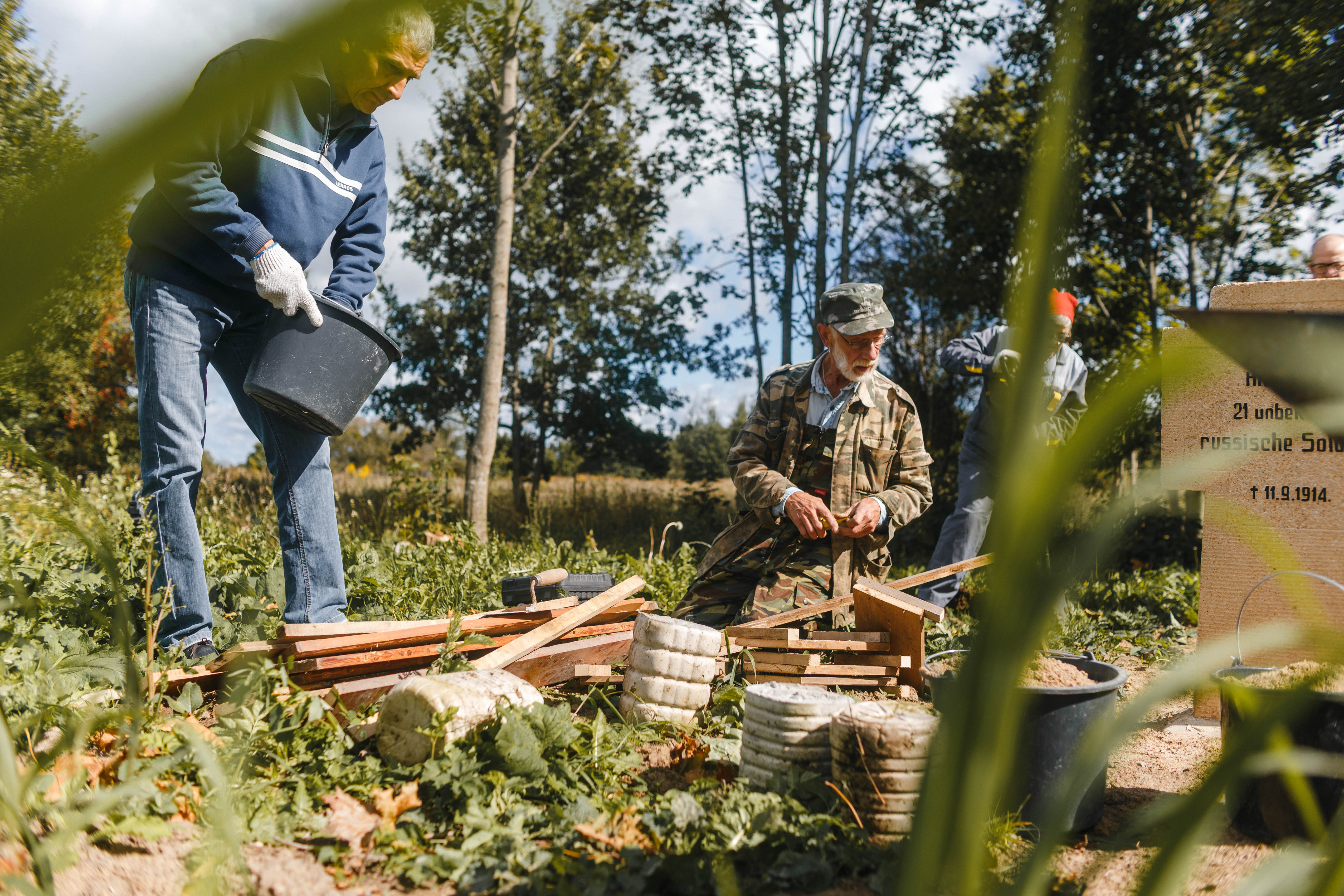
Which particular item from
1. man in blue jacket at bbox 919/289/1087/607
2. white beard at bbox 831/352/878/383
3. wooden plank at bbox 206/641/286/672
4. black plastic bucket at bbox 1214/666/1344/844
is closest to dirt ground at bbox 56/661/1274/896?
black plastic bucket at bbox 1214/666/1344/844

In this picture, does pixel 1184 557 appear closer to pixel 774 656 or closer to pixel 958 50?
pixel 958 50

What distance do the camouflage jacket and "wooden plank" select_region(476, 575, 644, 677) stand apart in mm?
781

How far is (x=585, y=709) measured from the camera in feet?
9.28

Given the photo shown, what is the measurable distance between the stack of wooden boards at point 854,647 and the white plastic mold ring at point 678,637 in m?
0.38

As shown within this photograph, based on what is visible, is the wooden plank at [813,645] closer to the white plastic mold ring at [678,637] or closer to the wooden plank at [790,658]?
the wooden plank at [790,658]

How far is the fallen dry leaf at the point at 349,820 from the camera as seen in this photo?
5.81 feet

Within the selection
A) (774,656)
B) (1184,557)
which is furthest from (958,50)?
(774,656)

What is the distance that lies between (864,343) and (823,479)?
61cm

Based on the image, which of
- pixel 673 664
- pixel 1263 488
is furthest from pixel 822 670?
pixel 1263 488

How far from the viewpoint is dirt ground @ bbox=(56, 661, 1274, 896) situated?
1.45 meters

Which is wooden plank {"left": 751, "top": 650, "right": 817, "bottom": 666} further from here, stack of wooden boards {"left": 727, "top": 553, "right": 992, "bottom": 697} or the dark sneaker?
the dark sneaker

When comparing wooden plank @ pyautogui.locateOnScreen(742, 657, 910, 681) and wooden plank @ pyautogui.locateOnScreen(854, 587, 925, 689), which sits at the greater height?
wooden plank @ pyautogui.locateOnScreen(854, 587, 925, 689)

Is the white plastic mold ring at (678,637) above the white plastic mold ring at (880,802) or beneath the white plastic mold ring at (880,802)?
above

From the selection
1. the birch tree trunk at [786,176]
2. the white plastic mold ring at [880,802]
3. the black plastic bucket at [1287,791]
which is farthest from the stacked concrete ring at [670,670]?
the birch tree trunk at [786,176]
